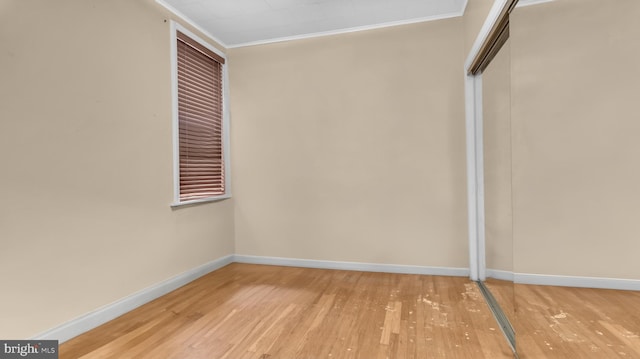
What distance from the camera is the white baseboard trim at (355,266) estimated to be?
3.44m

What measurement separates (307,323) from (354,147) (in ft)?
6.71

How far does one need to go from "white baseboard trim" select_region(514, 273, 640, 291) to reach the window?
3.35 m

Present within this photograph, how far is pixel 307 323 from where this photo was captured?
2.36 metres

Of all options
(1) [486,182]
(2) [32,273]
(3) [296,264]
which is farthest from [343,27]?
(2) [32,273]

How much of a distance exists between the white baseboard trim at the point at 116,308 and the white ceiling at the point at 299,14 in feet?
8.93

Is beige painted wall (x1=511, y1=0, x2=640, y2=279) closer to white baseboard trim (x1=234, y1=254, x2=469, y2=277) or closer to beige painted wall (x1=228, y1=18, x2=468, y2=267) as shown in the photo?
beige painted wall (x1=228, y1=18, x2=468, y2=267)

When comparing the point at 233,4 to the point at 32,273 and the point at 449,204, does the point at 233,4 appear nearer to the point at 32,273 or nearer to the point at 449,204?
the point at 32,273

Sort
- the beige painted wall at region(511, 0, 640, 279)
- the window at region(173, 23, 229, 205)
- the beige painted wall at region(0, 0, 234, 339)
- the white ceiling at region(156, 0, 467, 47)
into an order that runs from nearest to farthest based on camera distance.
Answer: the beige painted wall at region(0, 0, 234, 339)
the beige painted wall at region(511, 0, 640, 279)
the white ceiling at region(156, 0, 467, 47)
the window at region(173, 23, 229, 205)

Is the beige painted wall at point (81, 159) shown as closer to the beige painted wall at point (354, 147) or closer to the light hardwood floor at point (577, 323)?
the beige painted wall at point (354, 147)

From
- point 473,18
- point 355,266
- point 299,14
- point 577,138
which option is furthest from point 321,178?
point 577,138

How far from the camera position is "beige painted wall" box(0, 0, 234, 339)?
1910mm

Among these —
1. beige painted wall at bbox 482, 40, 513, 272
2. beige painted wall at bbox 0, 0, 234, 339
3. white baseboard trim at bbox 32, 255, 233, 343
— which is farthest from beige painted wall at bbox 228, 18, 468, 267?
beige painted wall at bbox 0, 0, 234, 339

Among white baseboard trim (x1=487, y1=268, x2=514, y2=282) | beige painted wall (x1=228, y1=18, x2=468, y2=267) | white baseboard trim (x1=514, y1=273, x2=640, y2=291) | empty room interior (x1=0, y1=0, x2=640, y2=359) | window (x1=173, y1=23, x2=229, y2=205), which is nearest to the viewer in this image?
empty room interior (x1=0, y1=0, x2=640, y2=359)

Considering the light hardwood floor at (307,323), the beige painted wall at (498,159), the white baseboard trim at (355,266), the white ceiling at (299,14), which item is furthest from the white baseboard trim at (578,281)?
the white ceiling at (299,14)
